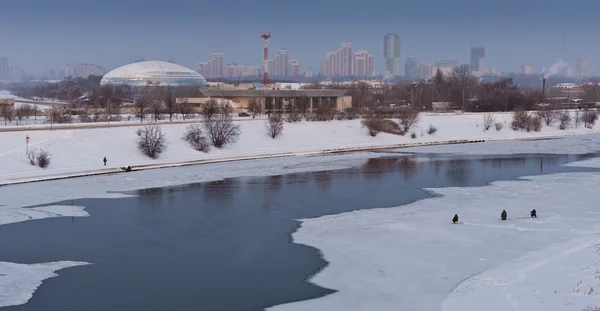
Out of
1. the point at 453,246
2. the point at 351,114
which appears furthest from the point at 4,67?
the point at 453,246

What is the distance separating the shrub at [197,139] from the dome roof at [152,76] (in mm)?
48336

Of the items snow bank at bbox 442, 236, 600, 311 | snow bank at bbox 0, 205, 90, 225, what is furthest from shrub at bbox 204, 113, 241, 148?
snow bank at bbox 442, 236, 600, 311

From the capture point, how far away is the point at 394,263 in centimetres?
1088

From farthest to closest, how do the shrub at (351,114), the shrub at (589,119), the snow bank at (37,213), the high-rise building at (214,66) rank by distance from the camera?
the high-rise building at (214,66), the shrub at (589,119), the shrub at (351,114), the snow bank at (37,213)

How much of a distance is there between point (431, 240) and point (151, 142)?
47.7 feet

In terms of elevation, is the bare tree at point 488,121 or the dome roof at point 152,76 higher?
the dome roof at point 152,76

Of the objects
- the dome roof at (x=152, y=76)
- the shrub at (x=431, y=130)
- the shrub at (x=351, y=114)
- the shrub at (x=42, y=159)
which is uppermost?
the dome roof at (x=152, y=76)

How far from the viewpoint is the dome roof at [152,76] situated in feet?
248

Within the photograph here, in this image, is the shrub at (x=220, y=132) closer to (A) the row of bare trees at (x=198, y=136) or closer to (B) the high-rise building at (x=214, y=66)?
(A) the row of bare trees at (x=198, y=136)

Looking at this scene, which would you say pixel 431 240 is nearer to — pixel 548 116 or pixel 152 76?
pixel 548 116

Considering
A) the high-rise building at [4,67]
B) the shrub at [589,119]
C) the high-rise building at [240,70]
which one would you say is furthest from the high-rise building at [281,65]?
the shrub at [589,119]

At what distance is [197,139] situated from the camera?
27.0m

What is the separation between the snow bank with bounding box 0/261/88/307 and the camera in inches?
370

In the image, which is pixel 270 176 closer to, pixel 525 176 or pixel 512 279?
pixel 525 176
